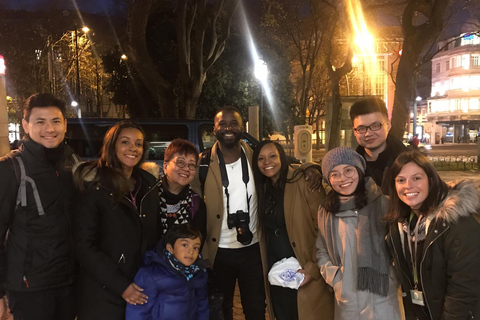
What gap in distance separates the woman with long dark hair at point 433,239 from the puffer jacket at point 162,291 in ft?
4.88

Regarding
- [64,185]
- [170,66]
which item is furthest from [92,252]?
[170,66]

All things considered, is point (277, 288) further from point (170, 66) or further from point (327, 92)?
point (327, 92)

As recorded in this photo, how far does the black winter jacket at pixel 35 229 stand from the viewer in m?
2.48

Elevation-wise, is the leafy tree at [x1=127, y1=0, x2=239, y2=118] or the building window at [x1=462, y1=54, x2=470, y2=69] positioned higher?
the building window at [x1=462, y1=54, x2=470, y2=69]

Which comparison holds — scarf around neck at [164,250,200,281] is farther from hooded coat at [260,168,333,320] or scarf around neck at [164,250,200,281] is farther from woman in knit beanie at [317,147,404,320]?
woman in knit beanie at [317,147,404,320]

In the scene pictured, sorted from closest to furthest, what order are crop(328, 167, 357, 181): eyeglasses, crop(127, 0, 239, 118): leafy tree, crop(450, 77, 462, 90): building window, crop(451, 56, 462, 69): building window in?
crop(328, 167, 357, 181): eyeglasses, crop(127, 0, 239, 118): leafy tree, crop(450, 77, 462, 90): building window, crop(451, 56, 462, 69): building window

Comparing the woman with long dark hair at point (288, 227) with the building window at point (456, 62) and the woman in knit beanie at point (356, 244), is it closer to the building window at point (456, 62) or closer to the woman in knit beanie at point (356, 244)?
the woman in knit beanie at point (356, 244)

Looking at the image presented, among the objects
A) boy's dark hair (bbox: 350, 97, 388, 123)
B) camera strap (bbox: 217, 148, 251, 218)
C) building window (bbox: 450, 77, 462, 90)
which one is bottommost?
camera strap (bbox: 217, 148, 251, 218)

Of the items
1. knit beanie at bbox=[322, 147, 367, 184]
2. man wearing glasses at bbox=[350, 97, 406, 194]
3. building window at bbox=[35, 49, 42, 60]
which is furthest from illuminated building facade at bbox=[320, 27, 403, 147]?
building window at bbox=[35, 49, 42, 60]

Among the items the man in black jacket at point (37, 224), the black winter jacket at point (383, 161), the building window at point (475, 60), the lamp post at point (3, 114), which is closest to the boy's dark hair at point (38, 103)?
the man in black jacket at point (37, 224)

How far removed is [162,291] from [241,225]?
0.87 metres

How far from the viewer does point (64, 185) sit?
8.77 feet

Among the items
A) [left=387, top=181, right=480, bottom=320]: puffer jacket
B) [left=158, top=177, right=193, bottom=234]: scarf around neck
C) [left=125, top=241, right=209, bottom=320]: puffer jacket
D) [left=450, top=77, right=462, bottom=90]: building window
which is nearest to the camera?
[left=387, top=181, right=480, bottom=320]: puffer jacket

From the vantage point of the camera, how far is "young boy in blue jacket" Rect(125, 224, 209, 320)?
258cm
